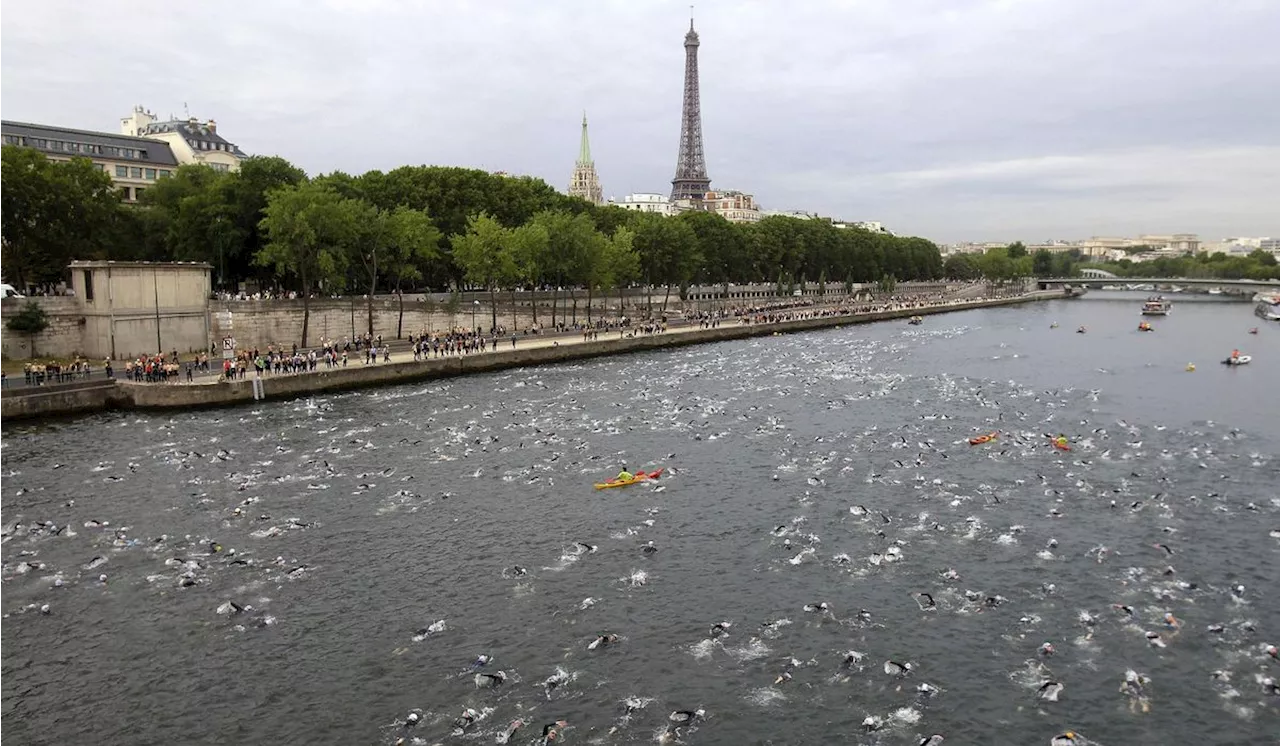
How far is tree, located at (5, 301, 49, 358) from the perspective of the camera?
6869cm

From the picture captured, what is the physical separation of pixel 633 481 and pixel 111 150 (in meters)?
113

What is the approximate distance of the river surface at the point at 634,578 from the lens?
22812 mm

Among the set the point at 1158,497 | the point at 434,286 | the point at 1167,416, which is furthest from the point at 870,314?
the point at 1158,497

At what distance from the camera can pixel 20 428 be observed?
54.1m

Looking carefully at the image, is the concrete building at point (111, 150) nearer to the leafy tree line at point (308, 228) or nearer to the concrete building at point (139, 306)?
the leafy tree line at point (308, 228)

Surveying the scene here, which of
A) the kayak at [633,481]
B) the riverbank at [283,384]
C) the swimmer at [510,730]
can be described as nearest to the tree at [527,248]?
the riverbank at [283,384]

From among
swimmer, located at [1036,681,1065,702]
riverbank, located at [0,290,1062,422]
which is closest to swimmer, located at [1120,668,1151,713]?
swimmer, located at [1036,681,1065,702]

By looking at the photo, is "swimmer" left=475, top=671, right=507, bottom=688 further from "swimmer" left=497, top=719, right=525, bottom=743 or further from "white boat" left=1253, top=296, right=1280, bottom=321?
"white boat" left=1253, top=296, right=1280, bottom=321

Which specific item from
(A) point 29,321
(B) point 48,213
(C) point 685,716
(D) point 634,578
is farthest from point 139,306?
(C) point 685,716

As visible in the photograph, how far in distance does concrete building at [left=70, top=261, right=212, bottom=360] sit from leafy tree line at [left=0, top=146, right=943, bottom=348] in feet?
28.6

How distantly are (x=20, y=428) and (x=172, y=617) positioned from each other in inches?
1366

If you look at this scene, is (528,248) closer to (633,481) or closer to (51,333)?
(51,333)

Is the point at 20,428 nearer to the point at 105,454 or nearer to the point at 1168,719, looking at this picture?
the point at 105,454

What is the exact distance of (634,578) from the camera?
31484mm
